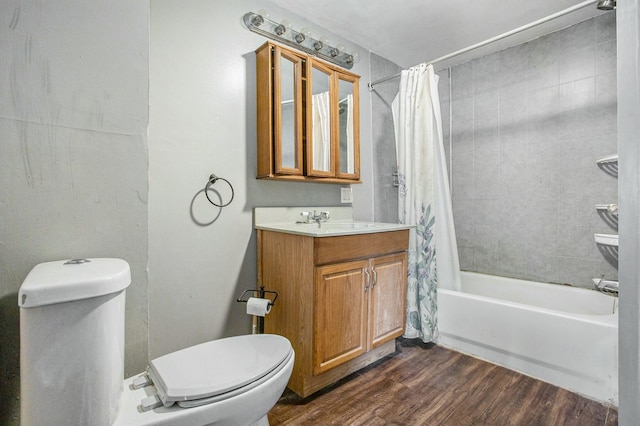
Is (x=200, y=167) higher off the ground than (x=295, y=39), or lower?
lower

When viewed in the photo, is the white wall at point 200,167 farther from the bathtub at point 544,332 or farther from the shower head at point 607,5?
the shower head at point 607,5

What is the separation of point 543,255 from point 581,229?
1.06ft

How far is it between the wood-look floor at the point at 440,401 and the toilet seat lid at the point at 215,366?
1.76 feet

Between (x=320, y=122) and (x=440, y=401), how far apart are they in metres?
1.78

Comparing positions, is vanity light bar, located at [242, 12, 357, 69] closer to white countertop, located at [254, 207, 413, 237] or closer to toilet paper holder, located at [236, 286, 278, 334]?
white countertop, located at [254, 207, 413, 237]

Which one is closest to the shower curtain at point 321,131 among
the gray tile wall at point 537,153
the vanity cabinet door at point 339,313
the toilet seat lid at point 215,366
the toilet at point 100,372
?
the vanity cabinet door at point 339,313

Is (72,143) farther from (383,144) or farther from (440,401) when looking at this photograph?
(383,144)

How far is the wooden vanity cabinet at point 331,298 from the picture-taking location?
1.60 meters

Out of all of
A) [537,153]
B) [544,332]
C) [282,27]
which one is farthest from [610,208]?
[282,27]

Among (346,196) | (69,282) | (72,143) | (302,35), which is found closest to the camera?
(69,282)

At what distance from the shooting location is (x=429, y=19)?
2227 millimetres

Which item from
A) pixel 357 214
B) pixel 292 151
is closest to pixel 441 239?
pixel 357 214

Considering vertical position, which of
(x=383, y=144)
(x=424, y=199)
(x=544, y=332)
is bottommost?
(x=544, y=332)

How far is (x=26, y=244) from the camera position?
1.00m
